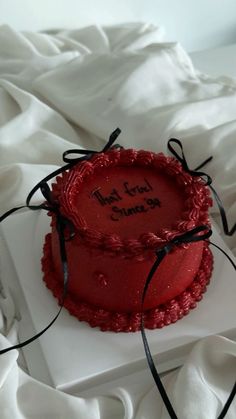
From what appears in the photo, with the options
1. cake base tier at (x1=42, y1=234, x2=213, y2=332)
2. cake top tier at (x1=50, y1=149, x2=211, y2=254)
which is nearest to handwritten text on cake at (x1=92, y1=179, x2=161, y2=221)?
cake top tier at (x1=50, y1=149, x2=211, y2=254)

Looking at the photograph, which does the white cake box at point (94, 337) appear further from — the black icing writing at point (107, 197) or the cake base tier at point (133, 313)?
the black icing writing at point (107, 197)

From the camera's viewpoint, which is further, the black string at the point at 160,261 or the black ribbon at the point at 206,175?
the black ribbon at the point at 206,175

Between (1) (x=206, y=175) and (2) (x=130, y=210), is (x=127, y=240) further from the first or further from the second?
(1) (x=206, y=175)

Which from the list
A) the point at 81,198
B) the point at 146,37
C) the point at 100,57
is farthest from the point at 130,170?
the point at 146,37

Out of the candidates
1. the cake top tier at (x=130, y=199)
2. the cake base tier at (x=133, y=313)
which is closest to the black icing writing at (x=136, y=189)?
the cake top tier at (x=130, y=199)

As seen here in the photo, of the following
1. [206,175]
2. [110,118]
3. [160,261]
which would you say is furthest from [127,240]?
[110,118]

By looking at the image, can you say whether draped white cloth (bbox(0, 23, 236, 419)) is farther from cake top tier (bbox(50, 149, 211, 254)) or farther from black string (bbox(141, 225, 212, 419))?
cake top tier (bbox(50, 149, 211, 254))

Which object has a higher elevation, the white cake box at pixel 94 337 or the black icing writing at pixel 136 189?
the black icing writing at pixel 136 189
